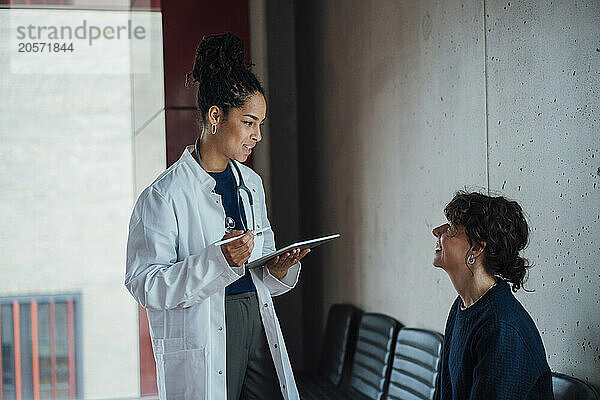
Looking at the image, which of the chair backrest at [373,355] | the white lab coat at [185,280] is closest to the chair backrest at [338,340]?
the chair backrest at [373,355]

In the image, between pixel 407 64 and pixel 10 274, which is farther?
pixel 10 274

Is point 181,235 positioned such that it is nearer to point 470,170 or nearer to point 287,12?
point 470,170

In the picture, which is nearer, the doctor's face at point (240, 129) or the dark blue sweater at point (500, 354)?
the dark blue sweater at point (500, 354)

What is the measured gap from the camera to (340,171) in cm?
449

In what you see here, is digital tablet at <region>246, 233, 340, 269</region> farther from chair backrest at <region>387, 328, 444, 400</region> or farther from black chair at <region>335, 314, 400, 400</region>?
black chair at <region>335, 314, 400, 400</region>

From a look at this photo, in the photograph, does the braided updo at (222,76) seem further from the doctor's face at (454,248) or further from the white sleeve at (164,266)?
the doctor's face at (454,248)

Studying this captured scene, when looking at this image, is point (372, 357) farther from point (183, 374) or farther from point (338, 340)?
point (183, 374)

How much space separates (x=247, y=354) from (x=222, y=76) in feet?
3.10

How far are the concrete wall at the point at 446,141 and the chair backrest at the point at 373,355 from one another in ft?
0.40

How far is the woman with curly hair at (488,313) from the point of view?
1.90 m

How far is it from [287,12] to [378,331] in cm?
227

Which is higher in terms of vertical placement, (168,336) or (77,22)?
(77,22)

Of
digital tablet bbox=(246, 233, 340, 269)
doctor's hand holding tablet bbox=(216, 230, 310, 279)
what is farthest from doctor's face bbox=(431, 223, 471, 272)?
doctor's hand holding tablet bbox=(216, 230, 310, 279)

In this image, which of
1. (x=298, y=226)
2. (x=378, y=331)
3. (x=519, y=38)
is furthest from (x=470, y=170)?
(x=298, y=226)
